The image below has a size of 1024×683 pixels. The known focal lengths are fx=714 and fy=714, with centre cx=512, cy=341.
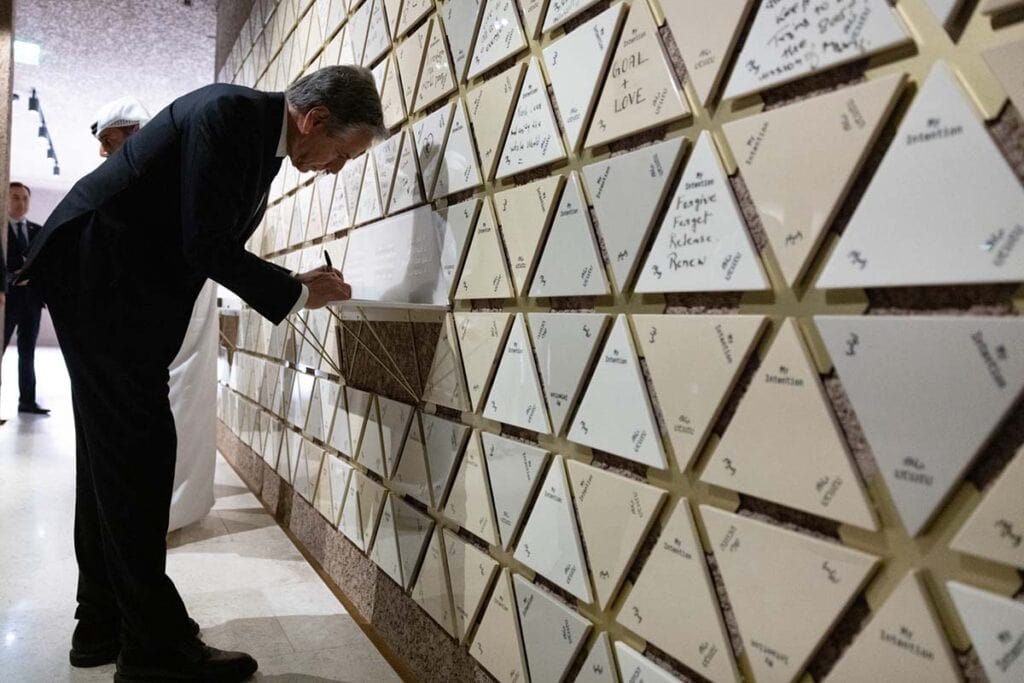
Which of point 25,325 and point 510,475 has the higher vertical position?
point 25,325

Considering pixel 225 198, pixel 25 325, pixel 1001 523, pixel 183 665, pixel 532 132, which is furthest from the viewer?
pixel 25 325

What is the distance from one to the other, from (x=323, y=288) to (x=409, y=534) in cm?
60

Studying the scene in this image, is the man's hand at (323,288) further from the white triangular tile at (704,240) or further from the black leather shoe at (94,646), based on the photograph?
the white triangular tile at (704,240)

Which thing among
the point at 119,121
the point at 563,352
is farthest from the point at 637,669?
the point at 119,121

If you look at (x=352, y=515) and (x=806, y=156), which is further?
A: (x=352, y=515)

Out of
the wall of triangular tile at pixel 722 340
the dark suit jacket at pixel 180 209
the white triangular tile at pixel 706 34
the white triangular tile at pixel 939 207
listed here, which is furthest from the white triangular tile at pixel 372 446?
the white triangular tile at pixel 939 207

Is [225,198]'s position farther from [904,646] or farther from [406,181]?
[904,646]

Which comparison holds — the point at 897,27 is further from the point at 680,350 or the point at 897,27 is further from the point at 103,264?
the point at 103,264

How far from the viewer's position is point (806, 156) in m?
0.73

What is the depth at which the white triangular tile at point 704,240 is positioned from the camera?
0.80 meters

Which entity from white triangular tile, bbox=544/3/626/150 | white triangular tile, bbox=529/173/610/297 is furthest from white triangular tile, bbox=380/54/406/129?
white triangular tile, bbox=529/173/610/297

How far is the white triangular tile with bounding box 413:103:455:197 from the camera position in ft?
4.96

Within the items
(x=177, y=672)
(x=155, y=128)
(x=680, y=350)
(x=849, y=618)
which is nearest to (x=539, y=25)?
(x=680, y=350)

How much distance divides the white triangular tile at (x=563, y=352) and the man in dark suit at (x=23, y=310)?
4684 mm
